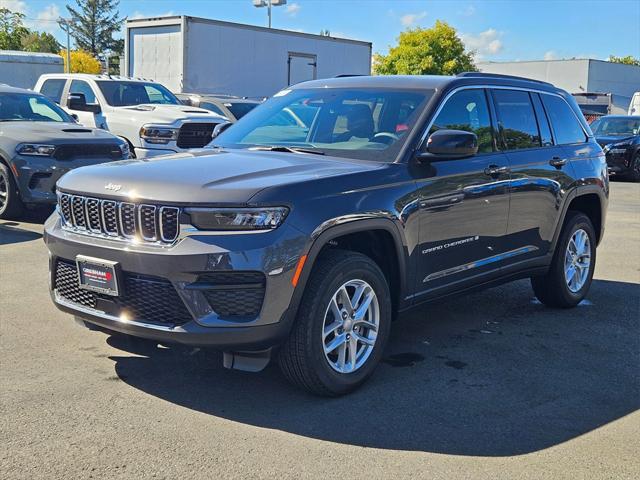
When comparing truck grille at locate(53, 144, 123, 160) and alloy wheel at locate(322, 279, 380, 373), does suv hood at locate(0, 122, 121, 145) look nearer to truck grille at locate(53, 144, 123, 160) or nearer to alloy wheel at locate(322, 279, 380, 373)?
truck grille at locate(53, 144, 123, 160)

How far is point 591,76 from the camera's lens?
62.3 meters

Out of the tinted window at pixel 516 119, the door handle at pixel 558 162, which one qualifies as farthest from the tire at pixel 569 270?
the tinted window at pixel 516 119

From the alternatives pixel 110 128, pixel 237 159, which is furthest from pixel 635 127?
pixel 237 159

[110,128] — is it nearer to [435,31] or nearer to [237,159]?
[237,159]

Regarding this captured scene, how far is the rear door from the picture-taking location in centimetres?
569

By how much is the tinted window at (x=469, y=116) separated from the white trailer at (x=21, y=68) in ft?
70.5

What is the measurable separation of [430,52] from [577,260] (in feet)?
141

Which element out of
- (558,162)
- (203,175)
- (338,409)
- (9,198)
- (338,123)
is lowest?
(338,409)

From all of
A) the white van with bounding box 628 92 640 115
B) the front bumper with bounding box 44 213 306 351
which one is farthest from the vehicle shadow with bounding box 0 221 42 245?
the white van with bounding box 628 92 640 115

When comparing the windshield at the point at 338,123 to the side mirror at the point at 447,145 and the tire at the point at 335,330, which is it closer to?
the side mirror at the point at 447,145

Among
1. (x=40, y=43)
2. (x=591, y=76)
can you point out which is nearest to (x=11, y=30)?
(x=40, y=43)

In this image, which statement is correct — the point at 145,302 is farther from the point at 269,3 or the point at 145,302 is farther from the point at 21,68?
the point at 269,3

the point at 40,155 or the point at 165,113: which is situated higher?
the point at 165,113

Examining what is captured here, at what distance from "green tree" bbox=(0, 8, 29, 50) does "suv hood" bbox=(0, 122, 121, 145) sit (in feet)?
169
